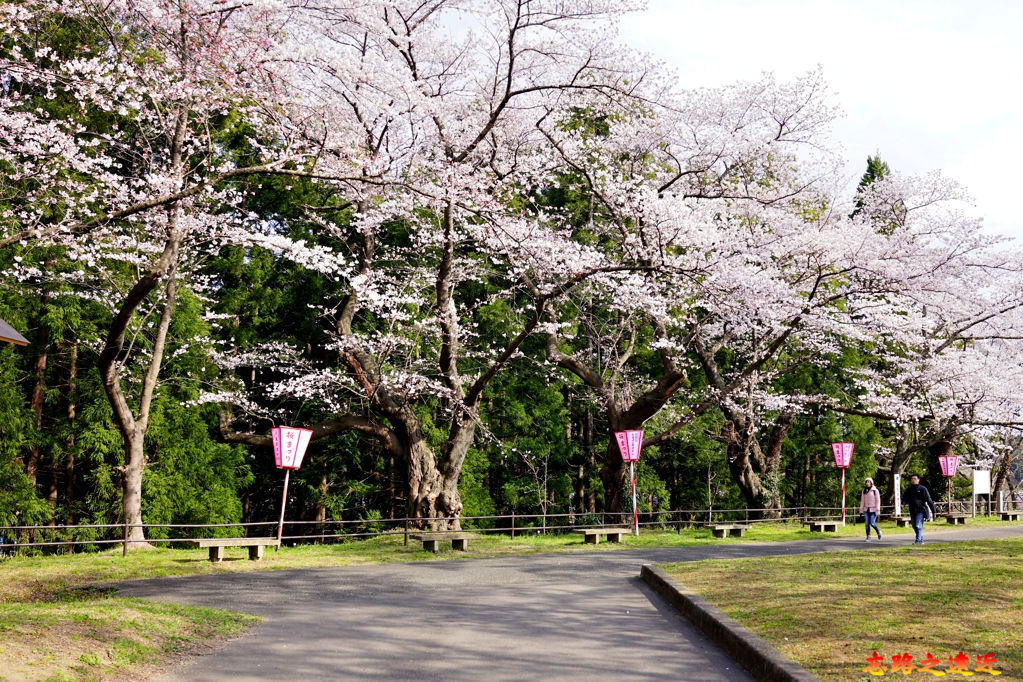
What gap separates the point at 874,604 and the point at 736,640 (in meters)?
2.02

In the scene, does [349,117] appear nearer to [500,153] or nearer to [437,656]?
[500,153]

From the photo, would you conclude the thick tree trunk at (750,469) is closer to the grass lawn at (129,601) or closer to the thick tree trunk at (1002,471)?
the grass lawn at (129,601)

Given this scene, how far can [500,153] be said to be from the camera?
2102cm

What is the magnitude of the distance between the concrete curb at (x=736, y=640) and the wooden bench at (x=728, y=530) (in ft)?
35.2

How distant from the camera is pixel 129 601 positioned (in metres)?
8.73

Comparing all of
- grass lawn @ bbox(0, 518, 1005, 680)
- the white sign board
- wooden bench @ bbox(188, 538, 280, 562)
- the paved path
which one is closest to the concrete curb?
the paved path

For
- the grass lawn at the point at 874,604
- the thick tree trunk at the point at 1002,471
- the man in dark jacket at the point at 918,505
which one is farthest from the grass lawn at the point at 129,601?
the thick tree trunk at the point at 1002,471

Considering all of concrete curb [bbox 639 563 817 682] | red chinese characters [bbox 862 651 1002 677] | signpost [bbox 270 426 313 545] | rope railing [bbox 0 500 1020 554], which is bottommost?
rope railing [bbox 0 500 1020 554]

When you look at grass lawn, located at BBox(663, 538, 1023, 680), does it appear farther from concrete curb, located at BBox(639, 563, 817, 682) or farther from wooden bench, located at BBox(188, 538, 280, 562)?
wooden bench, located at BBox(188, 538, 280, 562)

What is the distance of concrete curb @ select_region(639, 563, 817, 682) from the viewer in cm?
554

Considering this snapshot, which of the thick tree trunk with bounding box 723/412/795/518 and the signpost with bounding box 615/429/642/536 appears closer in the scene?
the signpost with bounding box 615/429/642/536

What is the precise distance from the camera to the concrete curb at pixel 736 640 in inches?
218

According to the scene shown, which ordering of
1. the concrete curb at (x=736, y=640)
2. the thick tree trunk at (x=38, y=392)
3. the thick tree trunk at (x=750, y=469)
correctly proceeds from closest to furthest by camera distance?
1. the concrete curb at (x=736, y=640)
2. the thick tree trunk at (x=38, y=392)
3. the thick tree trunk at (x=750, y=469)

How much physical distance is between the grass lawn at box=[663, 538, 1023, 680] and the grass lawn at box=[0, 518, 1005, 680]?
4.68 m
